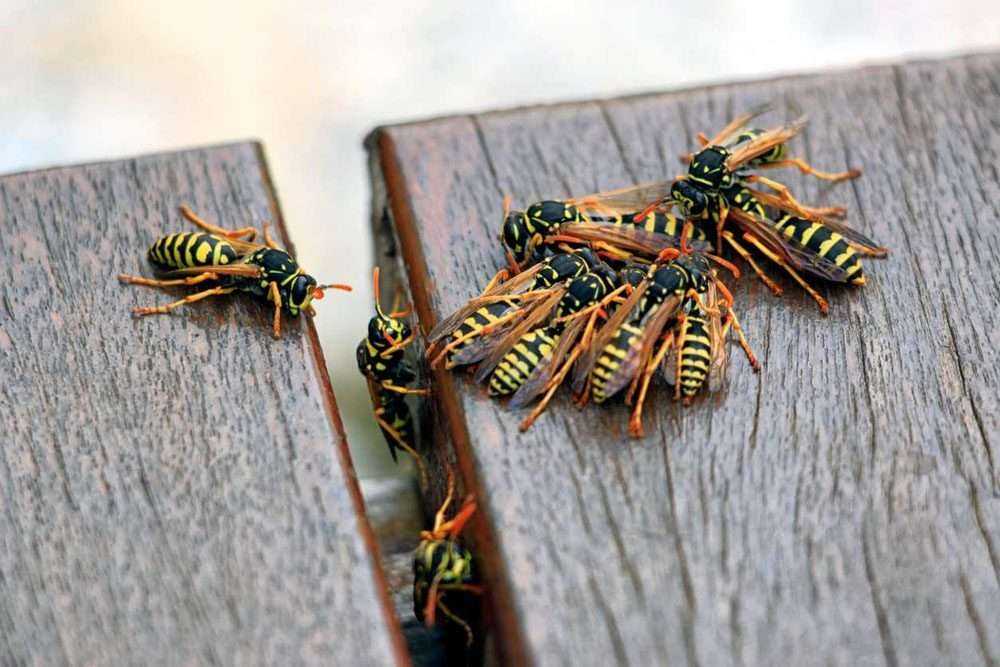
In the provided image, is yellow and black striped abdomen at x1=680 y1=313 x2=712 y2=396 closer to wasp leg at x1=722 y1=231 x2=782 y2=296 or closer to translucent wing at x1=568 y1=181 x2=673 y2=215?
wasp leg at x1=722 y1=231 x2=782 y2=296

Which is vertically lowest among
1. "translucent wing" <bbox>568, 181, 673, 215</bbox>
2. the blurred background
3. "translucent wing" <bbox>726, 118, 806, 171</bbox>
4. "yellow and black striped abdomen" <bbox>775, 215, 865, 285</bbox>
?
"yellow and black striped abdomen" <bbox>775, 215, 865, 285</bbox>

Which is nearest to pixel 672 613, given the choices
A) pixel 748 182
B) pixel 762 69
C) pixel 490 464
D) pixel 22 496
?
pixel 490 464

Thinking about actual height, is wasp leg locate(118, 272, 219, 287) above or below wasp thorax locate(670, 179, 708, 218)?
above

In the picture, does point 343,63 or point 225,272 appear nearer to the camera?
point 225,272

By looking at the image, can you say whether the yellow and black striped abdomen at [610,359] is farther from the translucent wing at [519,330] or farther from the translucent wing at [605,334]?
the translucent wing at [519,330]

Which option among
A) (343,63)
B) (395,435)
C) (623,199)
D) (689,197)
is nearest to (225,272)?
(395,435)

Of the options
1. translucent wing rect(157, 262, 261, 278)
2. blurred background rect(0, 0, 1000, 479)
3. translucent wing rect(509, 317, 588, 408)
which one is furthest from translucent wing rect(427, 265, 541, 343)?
blurred background rect(0, 0, 1000, 479)

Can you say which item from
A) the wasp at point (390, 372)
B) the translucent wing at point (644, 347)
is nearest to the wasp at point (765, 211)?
the translucent wing at point (644, 347)

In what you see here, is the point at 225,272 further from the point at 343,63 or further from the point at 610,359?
the point at 343,63
